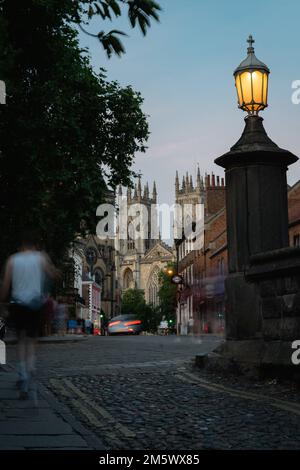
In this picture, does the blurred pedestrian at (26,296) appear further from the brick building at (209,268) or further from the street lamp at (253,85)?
the brick building at (209,268)

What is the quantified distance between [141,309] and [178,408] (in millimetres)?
116115

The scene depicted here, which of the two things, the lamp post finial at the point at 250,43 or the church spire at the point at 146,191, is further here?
the church spire at the point at 146,191

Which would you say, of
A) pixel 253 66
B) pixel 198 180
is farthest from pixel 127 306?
pixel 253 66

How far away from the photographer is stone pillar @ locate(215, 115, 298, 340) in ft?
30.9

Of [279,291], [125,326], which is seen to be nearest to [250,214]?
[279,291]

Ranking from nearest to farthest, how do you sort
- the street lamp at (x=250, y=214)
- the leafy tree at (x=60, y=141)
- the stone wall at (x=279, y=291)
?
the stone wall at (x=279, y=291) → the street lamp at (x=250, y=214) → the leafy tree at (x=60, y=141)

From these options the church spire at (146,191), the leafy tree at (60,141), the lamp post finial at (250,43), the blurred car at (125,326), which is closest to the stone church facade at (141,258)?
the church spire at (146,191)

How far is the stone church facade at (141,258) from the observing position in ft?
490

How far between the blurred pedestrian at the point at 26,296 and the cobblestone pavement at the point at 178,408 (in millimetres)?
574

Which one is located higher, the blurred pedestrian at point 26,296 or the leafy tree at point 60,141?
the leafy tree at point 60,141

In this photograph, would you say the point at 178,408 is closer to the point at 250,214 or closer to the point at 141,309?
the point at 250,214

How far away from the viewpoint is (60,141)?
80.6 feet

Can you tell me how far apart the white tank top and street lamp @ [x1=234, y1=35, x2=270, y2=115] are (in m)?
4.29

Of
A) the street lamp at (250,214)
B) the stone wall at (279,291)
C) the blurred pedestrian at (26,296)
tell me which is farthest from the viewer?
the street lamp at (250,214)
